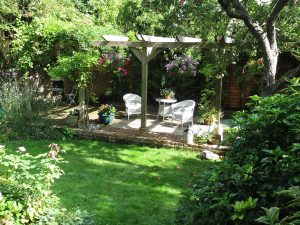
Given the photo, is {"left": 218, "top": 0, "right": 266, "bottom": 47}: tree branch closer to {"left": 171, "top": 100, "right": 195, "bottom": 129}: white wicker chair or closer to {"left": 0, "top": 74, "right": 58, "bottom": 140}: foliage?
{"left": 171, "top": 100, "right": 195, "bottom": 129}: white wicker chair

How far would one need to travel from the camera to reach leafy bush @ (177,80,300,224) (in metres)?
1.83

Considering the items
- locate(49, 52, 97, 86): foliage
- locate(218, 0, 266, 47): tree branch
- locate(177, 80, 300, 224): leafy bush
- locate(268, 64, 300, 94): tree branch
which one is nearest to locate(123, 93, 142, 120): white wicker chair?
locate(49, 52, 97, 86): foliage

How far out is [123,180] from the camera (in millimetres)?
5773

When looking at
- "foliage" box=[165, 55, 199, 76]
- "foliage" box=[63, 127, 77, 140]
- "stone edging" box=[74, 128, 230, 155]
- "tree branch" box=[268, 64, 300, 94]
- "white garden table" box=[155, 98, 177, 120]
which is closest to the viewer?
"tree branch" box=[268, 64, 300, 94]

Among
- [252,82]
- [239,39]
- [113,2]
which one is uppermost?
[113,2]

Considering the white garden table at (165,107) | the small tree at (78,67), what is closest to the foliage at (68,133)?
the small tree at (78,67)

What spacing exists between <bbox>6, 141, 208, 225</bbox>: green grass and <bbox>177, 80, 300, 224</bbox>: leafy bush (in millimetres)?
1416

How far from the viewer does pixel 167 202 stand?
196 inches

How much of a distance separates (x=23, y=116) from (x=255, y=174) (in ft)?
23.2

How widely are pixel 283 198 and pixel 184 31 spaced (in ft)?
21.1

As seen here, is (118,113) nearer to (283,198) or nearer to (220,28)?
(220,28)

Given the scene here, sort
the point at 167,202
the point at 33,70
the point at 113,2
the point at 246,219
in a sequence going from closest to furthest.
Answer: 1. the point at 246,219
2. the point at 167,202
3. the point at 33,70
4. the point at 113,2

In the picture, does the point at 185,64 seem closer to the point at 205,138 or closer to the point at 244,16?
the point at 205,138

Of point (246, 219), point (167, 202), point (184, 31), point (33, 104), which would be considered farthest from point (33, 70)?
point (246, 219)
